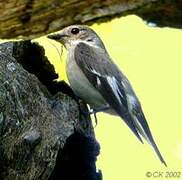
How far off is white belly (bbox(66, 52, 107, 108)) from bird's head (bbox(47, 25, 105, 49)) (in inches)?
4.3

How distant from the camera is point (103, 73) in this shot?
4910 millimetres

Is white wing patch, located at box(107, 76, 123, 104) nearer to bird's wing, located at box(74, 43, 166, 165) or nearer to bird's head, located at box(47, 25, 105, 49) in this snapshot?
bird's wing, located at box(74, 43, 166, 165)

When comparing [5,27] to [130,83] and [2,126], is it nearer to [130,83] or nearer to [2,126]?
[130,83]

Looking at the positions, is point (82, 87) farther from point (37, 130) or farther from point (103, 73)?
point (37, 130)

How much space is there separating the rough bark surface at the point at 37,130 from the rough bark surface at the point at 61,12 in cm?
167

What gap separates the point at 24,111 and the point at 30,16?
218 cm

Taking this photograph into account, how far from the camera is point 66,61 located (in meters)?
5.08

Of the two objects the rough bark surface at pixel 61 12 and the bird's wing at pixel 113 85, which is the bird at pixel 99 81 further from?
the rough bark surface at pixel 61 12

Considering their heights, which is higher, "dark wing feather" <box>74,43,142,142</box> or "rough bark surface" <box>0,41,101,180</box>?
"rough bark surface" <box>0,41,101,180</box>

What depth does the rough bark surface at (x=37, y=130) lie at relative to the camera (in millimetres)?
3697

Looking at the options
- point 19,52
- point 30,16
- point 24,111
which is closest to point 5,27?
point 30,16

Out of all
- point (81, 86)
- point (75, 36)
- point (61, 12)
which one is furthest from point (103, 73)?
point (61, 12)

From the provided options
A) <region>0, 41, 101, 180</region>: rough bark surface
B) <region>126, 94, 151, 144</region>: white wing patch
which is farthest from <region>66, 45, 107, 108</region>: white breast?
<region>0, 41, 101, 180</region>: rough bark surface

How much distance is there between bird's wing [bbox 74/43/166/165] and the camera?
15.3 feet
